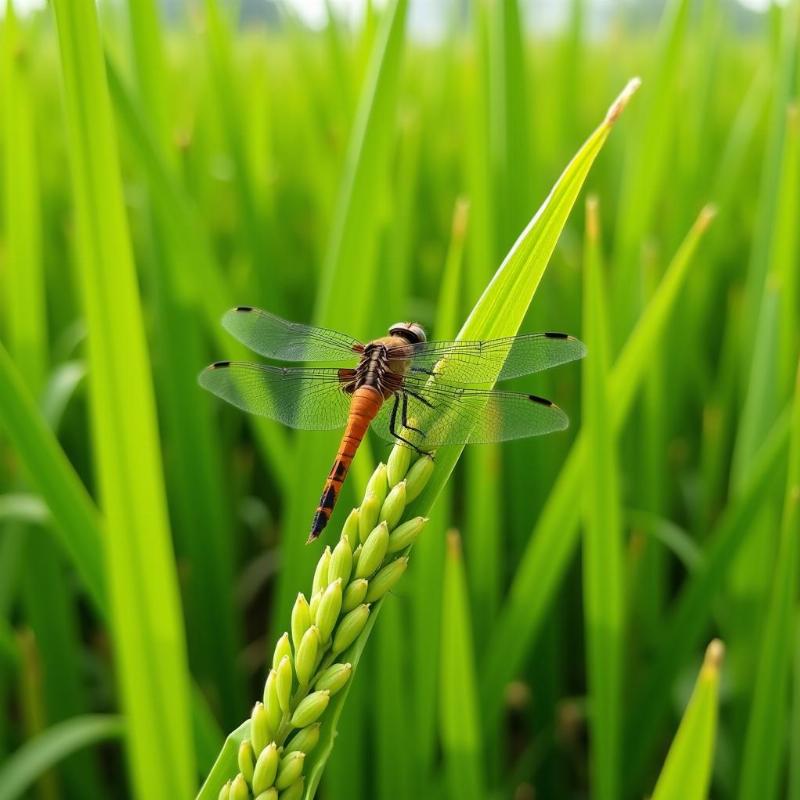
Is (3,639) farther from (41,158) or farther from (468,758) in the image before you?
(41,158)

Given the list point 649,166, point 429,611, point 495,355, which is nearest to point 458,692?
point 429,611

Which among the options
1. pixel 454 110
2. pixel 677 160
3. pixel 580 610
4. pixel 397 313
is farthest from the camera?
pixel 454 110

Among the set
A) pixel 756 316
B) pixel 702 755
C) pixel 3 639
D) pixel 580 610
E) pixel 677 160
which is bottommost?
pixel 580 610

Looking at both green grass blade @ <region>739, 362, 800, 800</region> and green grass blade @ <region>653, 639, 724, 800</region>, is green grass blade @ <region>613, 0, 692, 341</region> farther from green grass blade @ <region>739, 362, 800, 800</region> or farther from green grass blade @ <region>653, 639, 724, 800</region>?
green grass blade @ <region>653, 639, 724, 800</region>

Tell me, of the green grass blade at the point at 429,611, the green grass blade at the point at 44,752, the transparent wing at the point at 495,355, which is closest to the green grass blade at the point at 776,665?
the transparent wing at the point at 495,355

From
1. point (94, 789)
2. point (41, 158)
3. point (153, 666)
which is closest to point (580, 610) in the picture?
point (94, 789)

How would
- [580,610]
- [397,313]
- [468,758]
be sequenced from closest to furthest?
[468,758], [397,313], [580,610]
